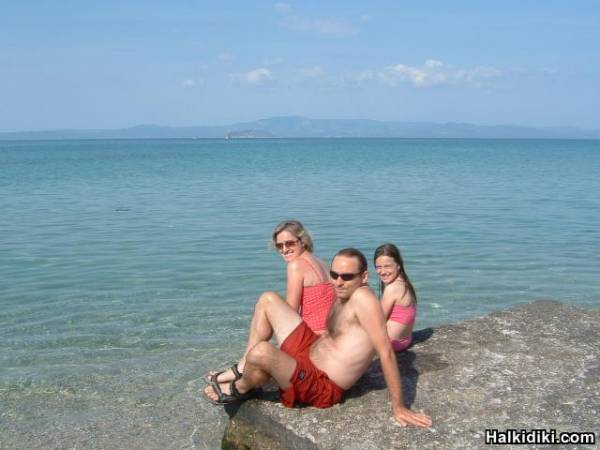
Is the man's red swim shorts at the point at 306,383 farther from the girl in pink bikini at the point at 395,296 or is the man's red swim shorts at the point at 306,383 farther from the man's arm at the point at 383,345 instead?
the girl in pink bikini at the point at 395,296

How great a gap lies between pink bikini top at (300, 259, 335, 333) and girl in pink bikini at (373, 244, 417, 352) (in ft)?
1.79

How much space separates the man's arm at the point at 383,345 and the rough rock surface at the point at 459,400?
9 centimetres

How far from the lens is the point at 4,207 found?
75.3 feet

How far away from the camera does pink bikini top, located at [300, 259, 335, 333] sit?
5895 millimetres

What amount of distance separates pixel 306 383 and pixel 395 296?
1654mm

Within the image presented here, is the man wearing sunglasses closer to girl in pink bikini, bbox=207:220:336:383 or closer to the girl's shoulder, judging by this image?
girl in pink bikini, bbox=207:220:336:383

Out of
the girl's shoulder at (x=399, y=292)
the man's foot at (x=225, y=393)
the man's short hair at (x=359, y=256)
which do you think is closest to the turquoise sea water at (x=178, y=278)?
the man's foot at (x=225, y=393)

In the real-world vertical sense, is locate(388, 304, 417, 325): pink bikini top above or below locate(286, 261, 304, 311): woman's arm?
below

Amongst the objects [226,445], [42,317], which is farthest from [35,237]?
[226,445]

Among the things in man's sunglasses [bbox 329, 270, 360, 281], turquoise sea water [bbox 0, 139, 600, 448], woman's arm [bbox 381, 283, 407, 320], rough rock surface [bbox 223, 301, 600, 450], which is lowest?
turquoise sea water [bbox 0, 139, 600, 448]

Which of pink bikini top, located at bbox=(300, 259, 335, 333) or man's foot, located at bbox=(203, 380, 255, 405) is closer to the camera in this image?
man's foot, located at bbox=(203, 380, 255, 405)

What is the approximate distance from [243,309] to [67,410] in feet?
12.0

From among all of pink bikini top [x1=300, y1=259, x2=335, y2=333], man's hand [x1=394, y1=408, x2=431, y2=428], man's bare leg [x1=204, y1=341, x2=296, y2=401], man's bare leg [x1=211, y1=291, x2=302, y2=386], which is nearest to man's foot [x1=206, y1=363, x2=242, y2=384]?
man's bare leg [x1=211, y1=291, x2=302, y2=386]

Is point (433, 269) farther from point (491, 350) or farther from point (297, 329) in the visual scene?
point (297, 329)
